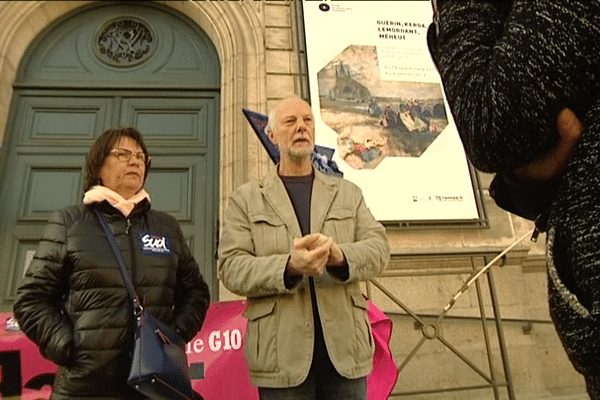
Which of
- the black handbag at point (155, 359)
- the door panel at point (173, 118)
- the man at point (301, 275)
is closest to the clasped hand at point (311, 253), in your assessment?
the man at point (301, 275)

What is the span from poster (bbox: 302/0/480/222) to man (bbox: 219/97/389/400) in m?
2.62

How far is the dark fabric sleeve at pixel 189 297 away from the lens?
2.00 metres

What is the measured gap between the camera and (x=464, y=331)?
433 centimetres

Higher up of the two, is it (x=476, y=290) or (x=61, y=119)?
(x=61, y=119)

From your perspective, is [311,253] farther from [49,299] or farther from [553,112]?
[49,299]

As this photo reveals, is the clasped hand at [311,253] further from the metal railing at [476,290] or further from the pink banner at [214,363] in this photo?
the metal railing at [476,290]

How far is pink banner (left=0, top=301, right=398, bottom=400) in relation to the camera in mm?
2684

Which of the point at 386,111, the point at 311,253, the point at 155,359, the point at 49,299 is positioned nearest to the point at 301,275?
the point at 311,253

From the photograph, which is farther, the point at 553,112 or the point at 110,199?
the point at 110,199

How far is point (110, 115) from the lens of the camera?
517 centimetres

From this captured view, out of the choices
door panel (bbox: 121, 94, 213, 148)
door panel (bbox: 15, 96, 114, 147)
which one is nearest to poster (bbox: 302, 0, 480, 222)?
door panel (bbox: 121, 94, 213, 148)

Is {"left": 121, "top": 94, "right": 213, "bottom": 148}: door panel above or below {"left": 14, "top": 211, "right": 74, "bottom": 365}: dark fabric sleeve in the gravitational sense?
above

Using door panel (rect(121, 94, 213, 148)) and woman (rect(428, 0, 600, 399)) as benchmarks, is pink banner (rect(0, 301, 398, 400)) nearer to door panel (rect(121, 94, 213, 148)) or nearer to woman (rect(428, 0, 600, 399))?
woman (rect(428, 0, 600, 399))

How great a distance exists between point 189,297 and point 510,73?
1.74m
